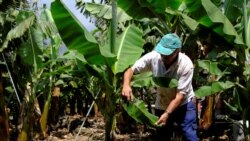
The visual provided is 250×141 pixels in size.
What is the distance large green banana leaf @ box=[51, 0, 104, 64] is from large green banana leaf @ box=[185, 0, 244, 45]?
138 centimetres

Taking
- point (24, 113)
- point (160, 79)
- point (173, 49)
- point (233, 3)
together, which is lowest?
point (24, 113)

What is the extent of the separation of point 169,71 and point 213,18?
1.04 metres

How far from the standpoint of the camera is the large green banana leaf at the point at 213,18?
5.07m

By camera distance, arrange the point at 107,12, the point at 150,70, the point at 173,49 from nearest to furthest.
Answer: the point at 173,49
the point at 150,70
the point at 107,12

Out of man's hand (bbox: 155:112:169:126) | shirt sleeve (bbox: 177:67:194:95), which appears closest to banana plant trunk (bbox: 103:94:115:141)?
man's hand (bbox: 155:112:169:126)

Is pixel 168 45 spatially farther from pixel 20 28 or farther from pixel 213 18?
pixel 20 28

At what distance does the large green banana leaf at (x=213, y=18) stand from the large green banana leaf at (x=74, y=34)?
4.54 ft

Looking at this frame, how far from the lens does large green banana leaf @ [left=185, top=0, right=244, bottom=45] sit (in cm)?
507

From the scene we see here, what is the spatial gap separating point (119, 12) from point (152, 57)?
2482mm

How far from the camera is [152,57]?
14.7 feet

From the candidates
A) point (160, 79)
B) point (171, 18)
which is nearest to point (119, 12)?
point (171, 18)

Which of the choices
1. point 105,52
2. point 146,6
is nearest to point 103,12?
point 146,6

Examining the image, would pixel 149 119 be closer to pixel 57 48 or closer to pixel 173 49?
pixel 173 49

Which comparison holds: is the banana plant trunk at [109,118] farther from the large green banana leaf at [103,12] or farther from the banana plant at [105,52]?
the large green banana leaf at [103,12]
